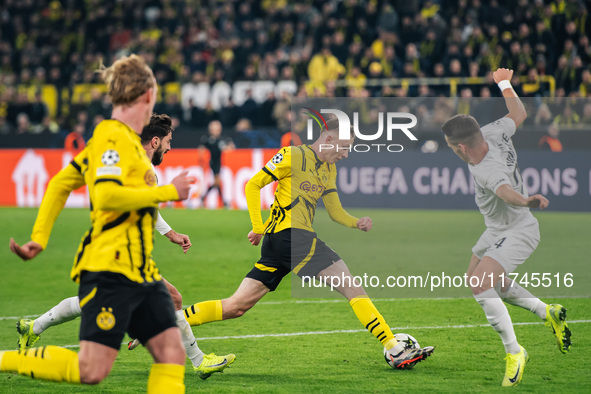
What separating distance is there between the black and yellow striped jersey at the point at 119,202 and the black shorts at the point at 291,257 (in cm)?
214

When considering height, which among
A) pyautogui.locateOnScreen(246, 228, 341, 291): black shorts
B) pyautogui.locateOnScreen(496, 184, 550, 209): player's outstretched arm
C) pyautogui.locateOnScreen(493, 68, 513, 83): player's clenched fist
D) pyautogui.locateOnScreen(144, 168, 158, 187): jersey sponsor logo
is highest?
pyautogui.locateOnScreen(493, 68, 513, 83): player's clenched fist

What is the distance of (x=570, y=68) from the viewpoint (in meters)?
19.5

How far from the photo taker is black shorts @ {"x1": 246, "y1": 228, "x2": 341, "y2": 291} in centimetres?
640

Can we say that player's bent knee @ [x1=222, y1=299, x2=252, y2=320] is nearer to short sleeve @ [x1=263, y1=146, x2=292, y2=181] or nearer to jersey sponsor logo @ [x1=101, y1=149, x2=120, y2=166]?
short sleeve @ [x1=263, y1=146, x2=292, y2=181]

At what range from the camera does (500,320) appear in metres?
5.90

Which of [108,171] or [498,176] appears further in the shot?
[498,176]

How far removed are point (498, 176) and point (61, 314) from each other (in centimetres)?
336

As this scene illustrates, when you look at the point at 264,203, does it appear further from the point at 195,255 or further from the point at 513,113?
the point at 513,113

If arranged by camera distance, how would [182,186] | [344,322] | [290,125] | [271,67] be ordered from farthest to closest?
[271,67]
[290,125]
[344,322]
[182,186]

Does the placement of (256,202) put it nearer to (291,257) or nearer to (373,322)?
(291,257)

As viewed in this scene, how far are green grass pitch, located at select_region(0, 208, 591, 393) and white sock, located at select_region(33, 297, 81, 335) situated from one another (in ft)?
1.40

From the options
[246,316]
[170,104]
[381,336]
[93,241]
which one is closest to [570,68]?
[170,104]

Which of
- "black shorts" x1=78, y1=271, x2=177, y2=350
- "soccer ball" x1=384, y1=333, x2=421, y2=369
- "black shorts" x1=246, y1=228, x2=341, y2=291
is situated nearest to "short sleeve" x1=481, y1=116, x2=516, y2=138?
"black shorts" x1=246, y1=228, x2=341, y2=291

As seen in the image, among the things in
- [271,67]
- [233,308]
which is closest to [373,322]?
[233,308]
